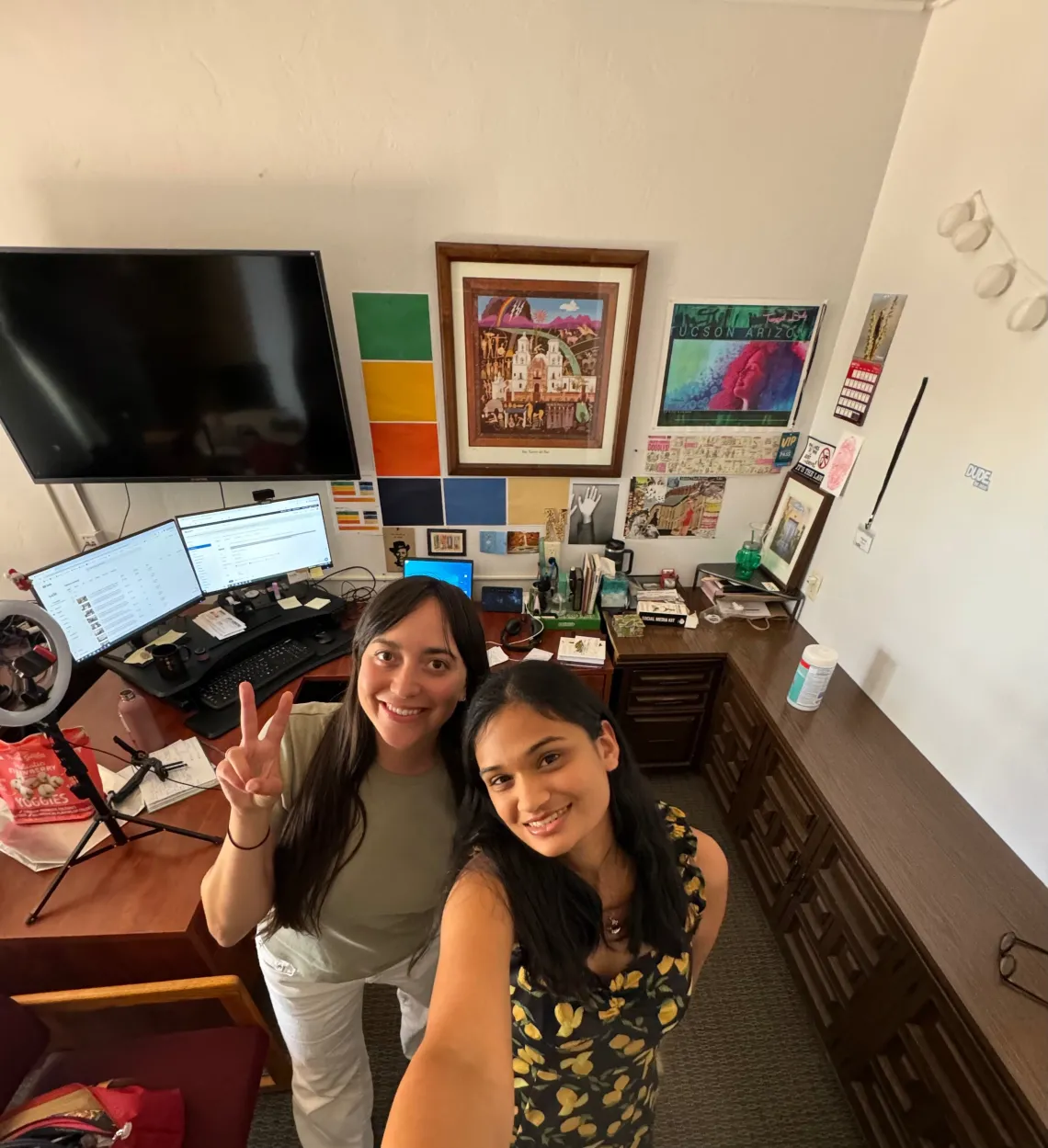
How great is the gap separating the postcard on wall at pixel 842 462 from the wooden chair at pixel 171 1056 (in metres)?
2.25

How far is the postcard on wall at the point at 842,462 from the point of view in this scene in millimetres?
1931

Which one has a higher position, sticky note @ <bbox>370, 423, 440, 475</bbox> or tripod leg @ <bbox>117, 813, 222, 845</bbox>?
sticky note @ <bbox>370, 423, 440, 475</bbox>

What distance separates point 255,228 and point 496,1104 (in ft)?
7.17

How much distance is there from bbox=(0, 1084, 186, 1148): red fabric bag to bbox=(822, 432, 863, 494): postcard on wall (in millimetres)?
2415

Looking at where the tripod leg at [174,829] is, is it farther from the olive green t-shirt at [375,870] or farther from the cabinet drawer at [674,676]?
the cabinet drawer at [674,676]

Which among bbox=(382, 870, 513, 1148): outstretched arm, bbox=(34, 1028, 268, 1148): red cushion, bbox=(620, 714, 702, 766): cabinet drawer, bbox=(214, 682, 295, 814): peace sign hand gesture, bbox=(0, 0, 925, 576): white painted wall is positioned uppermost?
bbox=(0, 0, 925, 576): white painted wall

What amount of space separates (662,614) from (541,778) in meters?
1.53

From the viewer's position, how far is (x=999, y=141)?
4.59ft

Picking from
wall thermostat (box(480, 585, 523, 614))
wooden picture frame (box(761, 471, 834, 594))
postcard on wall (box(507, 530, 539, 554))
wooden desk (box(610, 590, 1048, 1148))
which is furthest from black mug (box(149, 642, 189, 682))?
wooden picture frame (box(761, 471, 834, 594))

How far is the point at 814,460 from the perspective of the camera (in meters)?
2.13

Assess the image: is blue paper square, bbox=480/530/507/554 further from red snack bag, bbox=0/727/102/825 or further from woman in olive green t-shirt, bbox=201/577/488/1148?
red snack bag, bbox=0/727/102/825

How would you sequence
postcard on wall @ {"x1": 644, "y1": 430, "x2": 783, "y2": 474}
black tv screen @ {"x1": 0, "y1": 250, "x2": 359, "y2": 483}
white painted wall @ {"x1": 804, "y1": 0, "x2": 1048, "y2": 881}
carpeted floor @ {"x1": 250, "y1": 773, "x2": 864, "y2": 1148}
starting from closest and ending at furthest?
white painted wall @ {"x1": 804, "y1": 0, "x2": 1048, "y2": 881} < carpeted floor @ {"x1": 250, "y1": 773, "x2": 864, "y2": 1148} < black tv screen @ {"x1": 0, "y1": 250, "x2": 359, "y2": 483} < postcard on wall @ {"x1": 644, "y1": 430, "x2": 783, "y2": 474}

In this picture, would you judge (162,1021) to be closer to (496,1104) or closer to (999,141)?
(496,1104)

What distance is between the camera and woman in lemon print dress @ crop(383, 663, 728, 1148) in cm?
75
